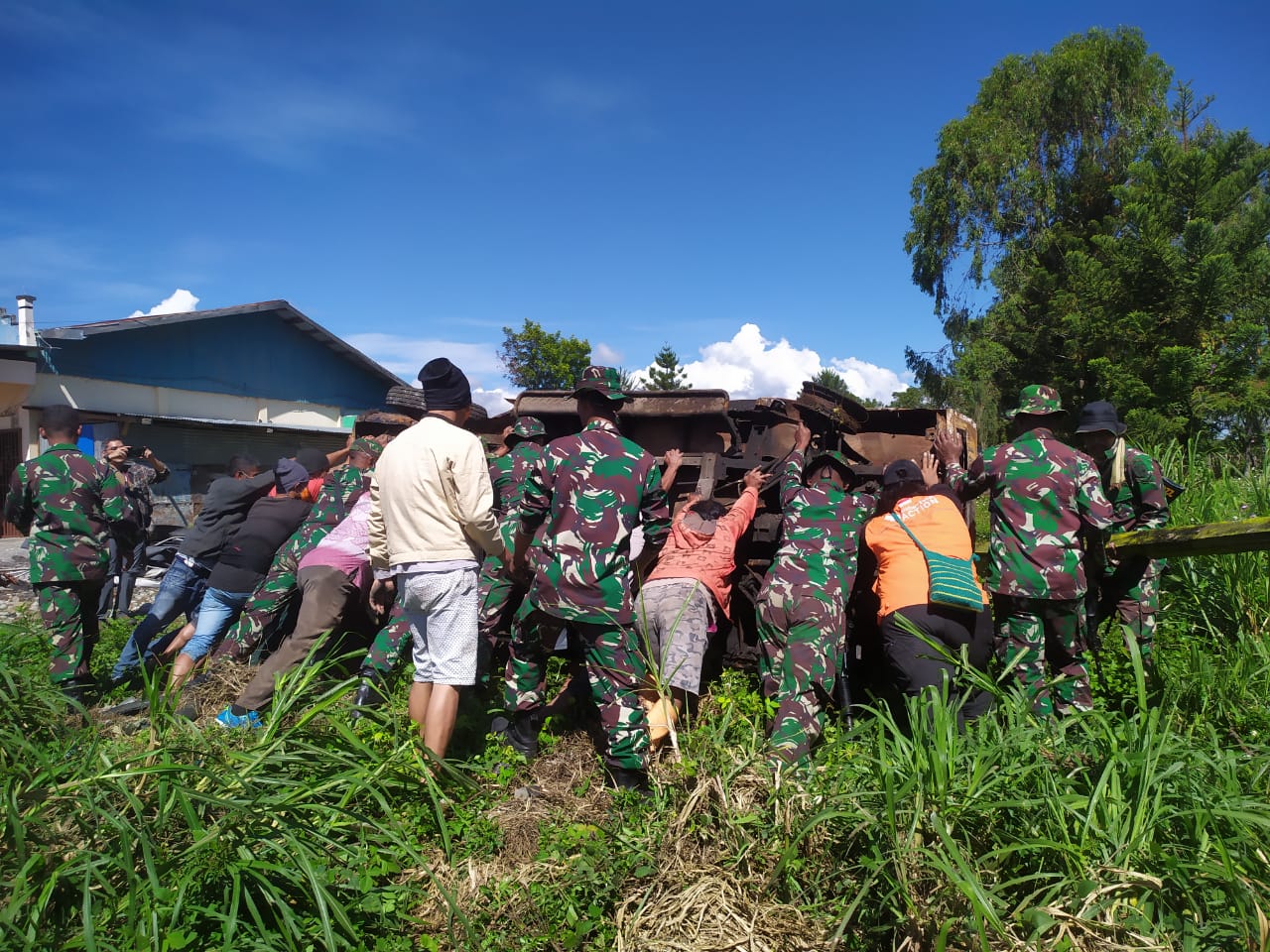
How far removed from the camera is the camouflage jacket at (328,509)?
5227 mm

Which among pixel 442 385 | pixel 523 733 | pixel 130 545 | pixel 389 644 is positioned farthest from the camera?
pixel 130 545

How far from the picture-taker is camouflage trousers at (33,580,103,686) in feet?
16.4

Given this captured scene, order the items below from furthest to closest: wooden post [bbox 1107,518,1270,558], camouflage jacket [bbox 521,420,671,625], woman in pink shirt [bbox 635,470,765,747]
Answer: woman in pink shirt [bbox 635,470,765,747] → camouflage jacket [bbox 521,420,671,625] → wooden post [bbox 1107,518,1270,558]

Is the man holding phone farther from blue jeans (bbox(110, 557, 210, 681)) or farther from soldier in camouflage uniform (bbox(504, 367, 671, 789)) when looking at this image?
soldier in camouflage uniform (bbox(504, 367, 671, 789))

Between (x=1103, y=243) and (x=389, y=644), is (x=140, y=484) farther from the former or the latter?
(x=1103, y=243)

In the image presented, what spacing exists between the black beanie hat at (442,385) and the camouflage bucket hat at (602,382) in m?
0.61

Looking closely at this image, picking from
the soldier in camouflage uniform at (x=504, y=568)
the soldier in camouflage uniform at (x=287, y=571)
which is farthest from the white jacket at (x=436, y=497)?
the soldier in camouflage uniform at (x=287, y=571)

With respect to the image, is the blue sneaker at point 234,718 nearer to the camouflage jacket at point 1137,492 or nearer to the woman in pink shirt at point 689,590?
the woman in pink shirt at point 689,590

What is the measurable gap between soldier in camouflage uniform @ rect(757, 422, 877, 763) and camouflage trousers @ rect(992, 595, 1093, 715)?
90 centimetres

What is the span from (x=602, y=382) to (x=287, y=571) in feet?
8.83

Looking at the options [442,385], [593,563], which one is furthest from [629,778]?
[442,385]

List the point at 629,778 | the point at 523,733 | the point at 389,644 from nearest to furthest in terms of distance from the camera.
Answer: the point at 629,778 < the point at 523,733 < the point at 389,644

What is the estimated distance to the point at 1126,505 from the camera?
203 inches

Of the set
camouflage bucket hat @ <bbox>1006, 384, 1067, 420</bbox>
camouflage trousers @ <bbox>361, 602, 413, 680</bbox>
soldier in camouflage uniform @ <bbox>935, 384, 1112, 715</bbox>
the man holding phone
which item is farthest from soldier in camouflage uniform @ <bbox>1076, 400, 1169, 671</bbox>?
the man holding phone
